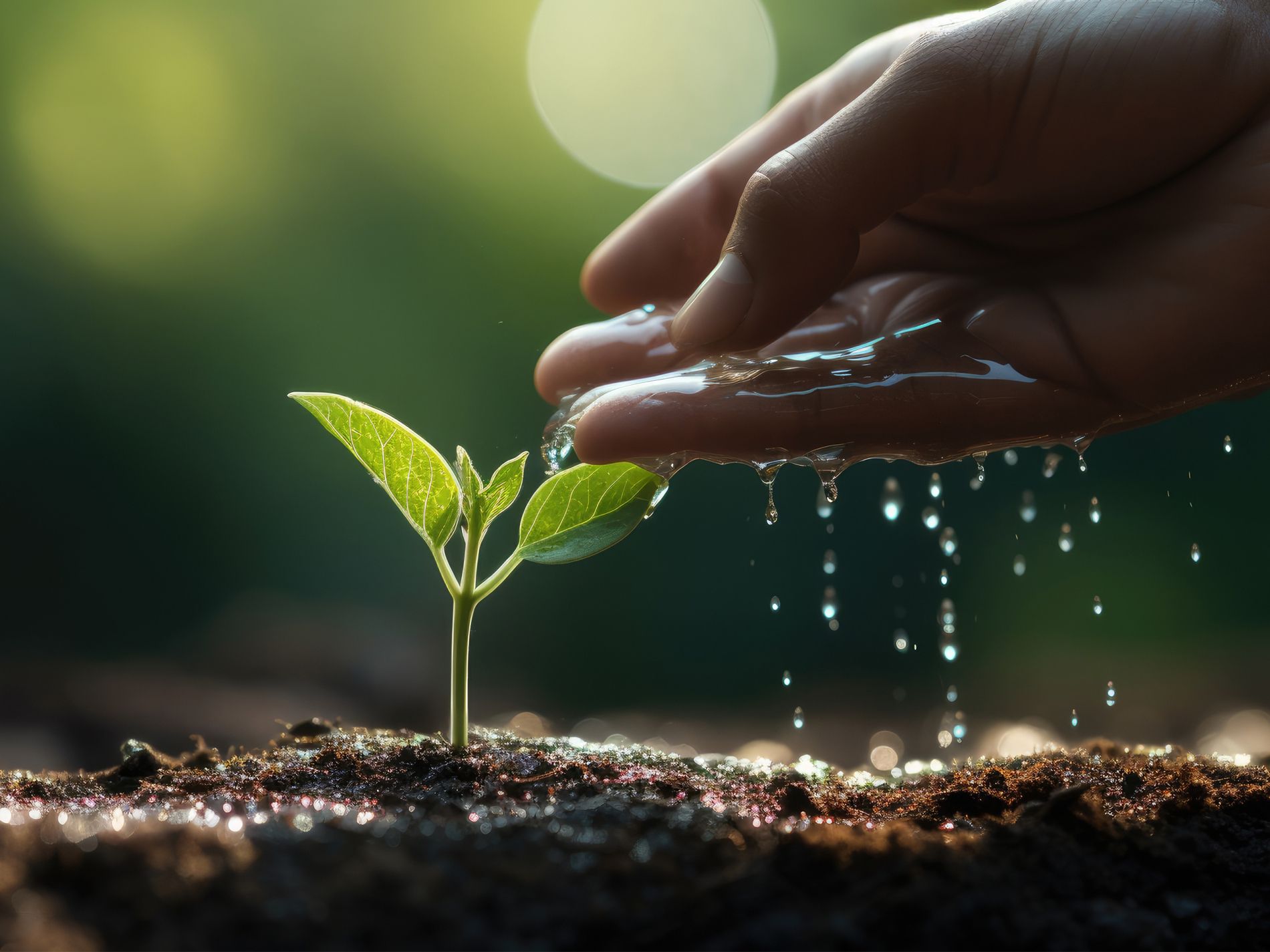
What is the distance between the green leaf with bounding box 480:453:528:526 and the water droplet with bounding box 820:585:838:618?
161cm

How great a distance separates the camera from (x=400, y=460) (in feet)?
2.58

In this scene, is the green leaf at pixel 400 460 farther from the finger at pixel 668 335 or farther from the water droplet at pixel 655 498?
the finger at pixel 668 335

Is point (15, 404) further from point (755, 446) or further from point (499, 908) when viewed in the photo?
point (499, 908)

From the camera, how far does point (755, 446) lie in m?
0.86

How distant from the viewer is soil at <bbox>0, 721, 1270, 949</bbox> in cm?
35

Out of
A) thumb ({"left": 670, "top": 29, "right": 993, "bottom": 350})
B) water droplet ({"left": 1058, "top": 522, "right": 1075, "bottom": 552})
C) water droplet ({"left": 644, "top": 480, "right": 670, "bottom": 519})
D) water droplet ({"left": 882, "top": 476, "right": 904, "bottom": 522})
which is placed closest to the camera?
thumb ({"left": 670, "top": 29, "right": 993, "bottom": 350})

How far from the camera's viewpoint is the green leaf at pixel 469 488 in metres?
0.79

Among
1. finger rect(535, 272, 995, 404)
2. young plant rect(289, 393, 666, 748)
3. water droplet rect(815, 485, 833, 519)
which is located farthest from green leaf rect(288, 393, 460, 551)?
water droplet rect(815, 485, 833, 519)

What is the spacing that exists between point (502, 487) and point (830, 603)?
165 centimetres

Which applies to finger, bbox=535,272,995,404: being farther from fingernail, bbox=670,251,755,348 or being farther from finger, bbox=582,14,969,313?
fingernail, bbox=670,251,755,348

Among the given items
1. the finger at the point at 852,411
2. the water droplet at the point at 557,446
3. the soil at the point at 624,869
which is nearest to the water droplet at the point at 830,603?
the finger at the point at 852,411

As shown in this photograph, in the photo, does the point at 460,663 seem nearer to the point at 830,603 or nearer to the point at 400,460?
the point at 400,460

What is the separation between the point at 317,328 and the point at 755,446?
1.63m

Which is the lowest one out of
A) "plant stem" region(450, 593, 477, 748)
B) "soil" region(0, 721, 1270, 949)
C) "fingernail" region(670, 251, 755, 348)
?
"soil" region(0, 721, 1270, 949)
